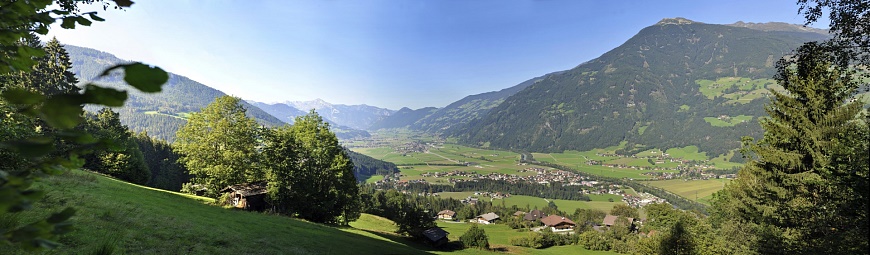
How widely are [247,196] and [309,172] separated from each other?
16.9ft

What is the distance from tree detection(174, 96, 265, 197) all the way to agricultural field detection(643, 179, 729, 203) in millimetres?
129112

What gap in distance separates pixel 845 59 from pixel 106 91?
1780 cm

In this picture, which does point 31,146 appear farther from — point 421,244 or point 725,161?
point 725,161

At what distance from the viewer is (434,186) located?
150250 millimetres

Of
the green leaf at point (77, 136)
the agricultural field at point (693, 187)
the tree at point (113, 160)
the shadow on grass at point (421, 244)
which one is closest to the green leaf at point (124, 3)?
the green leaf at point (77, 136)

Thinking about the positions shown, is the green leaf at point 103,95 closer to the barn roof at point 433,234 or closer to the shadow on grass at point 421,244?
the shadow on grass at point 421,244

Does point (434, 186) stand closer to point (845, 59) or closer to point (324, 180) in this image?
point (324, 180)

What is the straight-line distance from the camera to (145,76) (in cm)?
119

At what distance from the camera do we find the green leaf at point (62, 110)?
121 cm

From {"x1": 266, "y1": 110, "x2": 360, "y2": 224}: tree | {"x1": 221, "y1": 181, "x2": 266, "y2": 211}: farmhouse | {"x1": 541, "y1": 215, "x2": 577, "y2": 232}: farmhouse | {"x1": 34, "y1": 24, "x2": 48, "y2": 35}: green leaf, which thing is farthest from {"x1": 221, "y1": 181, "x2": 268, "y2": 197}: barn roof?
{"x1": 541, "y1": 215, "x2": 577, "y2": 232}: farmhouse

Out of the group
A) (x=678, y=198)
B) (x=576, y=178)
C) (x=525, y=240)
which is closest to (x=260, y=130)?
(x=525, y=240)

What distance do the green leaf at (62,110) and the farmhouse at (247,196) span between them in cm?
3000

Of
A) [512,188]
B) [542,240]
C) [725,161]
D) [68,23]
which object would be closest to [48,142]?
[68,23]

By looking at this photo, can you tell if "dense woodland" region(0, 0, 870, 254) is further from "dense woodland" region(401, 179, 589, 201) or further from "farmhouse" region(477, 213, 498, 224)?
"dense woodland" region(401, 179, 589, 201)
